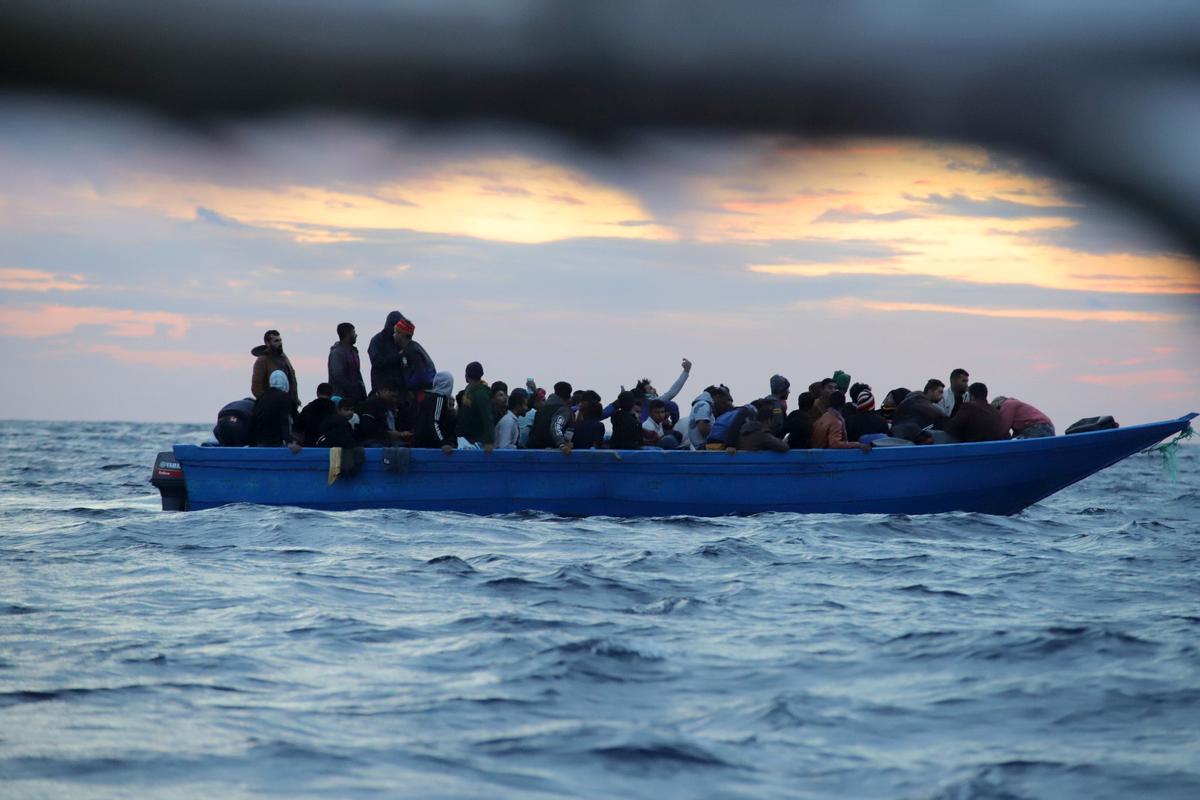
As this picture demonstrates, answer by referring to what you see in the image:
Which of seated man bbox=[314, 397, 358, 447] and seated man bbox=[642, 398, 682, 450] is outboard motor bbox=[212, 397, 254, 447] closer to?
seated man bbox=[314, 397, 358, 447]

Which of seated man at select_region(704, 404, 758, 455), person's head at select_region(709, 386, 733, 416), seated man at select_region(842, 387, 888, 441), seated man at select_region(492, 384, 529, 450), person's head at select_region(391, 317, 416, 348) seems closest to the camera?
person's head at select_region(391, 317, 416, 348)

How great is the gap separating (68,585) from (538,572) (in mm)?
3848

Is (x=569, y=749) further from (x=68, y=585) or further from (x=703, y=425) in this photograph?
(x=703, y=425)

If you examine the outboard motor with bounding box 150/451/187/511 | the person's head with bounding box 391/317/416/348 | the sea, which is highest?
the person's head with bounding box 391/317/416/348

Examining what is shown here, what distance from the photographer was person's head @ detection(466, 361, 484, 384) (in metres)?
14.7

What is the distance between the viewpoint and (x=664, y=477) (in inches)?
592

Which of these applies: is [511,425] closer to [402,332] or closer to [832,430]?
[402,332]

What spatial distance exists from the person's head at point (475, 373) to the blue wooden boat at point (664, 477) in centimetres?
86

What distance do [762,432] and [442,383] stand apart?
3.73m

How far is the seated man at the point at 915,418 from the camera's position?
15188 millimetres

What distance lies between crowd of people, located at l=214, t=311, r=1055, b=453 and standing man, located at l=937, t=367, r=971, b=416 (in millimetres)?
13

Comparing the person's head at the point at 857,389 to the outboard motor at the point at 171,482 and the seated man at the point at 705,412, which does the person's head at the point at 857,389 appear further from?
the outboard motor at the point at 171,482

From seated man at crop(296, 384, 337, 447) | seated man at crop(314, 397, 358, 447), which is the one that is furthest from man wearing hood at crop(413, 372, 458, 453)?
seated man at crop(296, 384, 337, 447)

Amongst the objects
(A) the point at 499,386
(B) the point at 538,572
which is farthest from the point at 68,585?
(A) the point at 499,386
